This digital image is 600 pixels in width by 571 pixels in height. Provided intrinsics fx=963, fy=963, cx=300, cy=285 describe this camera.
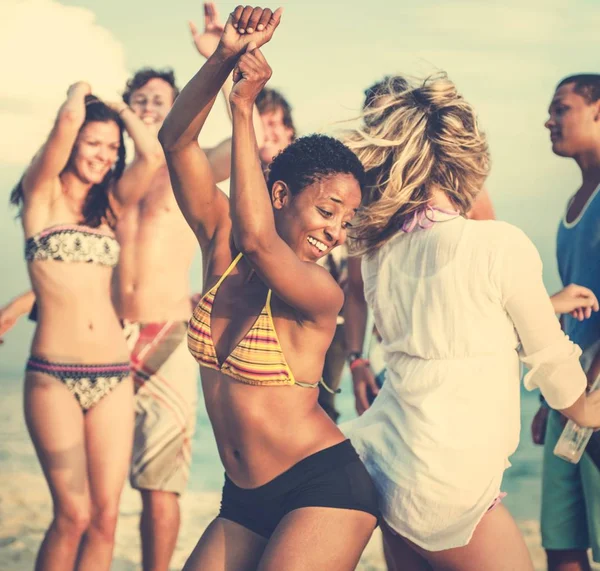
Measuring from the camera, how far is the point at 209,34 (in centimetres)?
311

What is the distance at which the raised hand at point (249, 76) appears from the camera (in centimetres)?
194

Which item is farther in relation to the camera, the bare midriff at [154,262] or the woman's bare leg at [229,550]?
the bare midriff at [154,262]

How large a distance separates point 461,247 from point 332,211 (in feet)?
0.99

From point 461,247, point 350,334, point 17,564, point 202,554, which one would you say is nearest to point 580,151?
point 350,334

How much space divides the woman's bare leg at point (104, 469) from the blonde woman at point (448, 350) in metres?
1.92

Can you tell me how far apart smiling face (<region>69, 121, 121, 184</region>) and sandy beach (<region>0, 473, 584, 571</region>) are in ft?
6.67

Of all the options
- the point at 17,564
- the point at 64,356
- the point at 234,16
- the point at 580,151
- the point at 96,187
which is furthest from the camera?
the point at 17,564

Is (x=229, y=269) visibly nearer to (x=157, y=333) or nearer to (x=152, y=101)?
(x=157, y=333)

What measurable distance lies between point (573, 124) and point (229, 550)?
2326 millimetres

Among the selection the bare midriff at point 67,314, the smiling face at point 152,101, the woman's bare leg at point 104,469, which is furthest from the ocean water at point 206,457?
the bare midriff at point 67,314

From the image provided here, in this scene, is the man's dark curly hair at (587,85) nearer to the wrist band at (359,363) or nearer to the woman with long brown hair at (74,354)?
the wrist band at (359,363)

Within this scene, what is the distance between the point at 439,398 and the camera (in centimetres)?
218

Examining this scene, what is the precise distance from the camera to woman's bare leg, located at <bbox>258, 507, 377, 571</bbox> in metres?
2.02

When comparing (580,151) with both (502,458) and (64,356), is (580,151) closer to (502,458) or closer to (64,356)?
(502,458)
